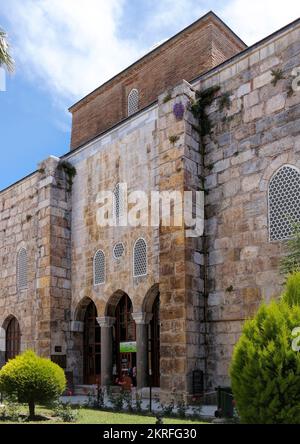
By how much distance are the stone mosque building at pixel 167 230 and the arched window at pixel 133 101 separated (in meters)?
0.05

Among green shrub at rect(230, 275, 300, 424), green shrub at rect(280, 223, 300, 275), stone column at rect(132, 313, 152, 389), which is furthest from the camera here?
stone column at rect(132, 313, 152, 389)

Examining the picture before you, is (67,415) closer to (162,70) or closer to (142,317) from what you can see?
(142,317)

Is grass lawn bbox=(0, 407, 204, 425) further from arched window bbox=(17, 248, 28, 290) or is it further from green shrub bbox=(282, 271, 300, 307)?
arched window bbox=(17, 248, 28, 290)

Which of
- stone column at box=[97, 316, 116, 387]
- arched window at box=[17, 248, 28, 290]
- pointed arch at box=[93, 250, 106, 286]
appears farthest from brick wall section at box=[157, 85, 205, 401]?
arched window at box=[17, 248, 28, 290]

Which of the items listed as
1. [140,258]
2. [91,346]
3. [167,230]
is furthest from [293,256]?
[91,346]

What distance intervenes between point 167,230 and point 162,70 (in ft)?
27.0

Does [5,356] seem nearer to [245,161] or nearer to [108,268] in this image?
[108,268]

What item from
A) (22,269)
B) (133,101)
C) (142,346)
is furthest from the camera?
(133,101)

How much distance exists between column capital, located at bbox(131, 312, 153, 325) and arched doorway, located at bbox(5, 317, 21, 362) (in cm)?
674

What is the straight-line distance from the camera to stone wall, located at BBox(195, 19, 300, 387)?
41.1ft

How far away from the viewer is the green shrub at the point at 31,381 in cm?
1064

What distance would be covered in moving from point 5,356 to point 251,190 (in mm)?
12607

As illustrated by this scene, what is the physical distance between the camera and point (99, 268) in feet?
55.4

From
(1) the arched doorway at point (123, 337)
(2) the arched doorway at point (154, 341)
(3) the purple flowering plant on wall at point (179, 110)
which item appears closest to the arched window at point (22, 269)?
(1) the arched doorway at point (123, 337)
